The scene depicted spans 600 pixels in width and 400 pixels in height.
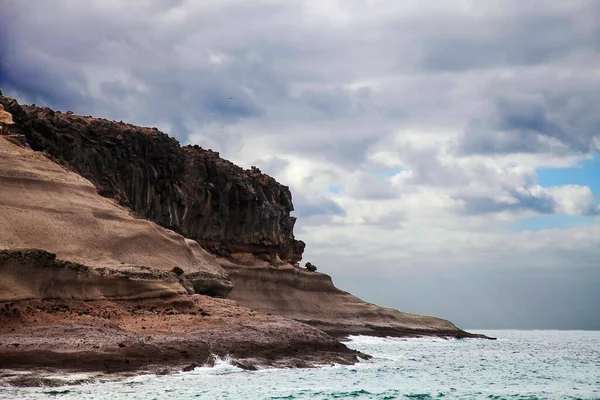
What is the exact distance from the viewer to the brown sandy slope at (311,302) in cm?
10150

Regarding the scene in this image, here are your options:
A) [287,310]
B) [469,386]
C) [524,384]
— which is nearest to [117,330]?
[469,386]

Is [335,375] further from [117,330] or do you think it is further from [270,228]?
[270,228]

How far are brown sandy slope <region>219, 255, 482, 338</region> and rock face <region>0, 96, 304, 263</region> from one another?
405 centimetres

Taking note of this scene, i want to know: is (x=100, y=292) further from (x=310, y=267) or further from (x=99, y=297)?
(x=310, y=267)

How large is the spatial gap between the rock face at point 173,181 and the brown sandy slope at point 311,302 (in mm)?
4049

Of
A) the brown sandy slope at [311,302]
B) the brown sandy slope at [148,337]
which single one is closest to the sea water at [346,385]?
the brown sandy slope at [148,337]

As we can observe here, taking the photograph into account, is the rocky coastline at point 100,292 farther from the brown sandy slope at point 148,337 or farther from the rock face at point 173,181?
the rock face at point 173,181

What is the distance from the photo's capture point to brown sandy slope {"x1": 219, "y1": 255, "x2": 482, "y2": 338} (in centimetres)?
10150

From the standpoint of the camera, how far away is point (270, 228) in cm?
11119

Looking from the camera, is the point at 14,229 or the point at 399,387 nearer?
the point at 399,387

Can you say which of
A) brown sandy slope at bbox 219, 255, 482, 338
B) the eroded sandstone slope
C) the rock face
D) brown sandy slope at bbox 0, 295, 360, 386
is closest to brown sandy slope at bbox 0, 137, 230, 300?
brown sandy slope at bbox 0, 295, 360, 386

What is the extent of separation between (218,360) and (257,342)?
309cm

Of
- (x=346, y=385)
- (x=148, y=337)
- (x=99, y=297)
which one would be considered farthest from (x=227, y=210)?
(x=346, y=385)

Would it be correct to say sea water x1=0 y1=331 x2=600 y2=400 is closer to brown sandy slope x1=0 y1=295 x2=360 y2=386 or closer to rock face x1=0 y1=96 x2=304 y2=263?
brown sandy slope x1=0 y1=295 x2=360 y2=386
